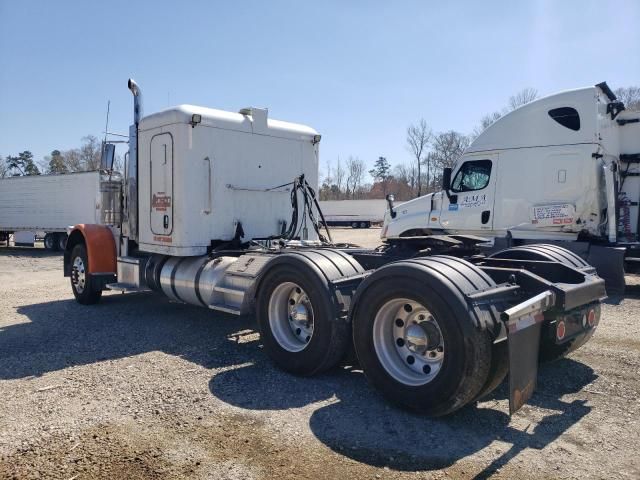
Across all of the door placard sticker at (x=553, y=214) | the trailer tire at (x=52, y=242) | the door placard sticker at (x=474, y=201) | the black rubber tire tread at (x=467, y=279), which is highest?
the door placard sticker at (x=474, y=201)

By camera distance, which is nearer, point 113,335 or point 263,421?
point 263,421

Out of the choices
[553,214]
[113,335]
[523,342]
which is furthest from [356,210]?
[523,342]

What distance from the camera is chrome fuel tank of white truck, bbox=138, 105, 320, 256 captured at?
7.36 m

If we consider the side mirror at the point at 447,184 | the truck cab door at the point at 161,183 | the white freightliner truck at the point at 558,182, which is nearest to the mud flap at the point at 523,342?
the truck cab door at the point at 161,183

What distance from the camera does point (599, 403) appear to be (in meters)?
4.36

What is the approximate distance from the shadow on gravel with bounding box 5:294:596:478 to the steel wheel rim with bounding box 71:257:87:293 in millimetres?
859

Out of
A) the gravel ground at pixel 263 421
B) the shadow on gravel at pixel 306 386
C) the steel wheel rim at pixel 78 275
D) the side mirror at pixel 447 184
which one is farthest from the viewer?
the side mirror at pixel 447 184

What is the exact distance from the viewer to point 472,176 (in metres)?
11.2

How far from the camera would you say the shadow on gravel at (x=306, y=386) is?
3586 mm

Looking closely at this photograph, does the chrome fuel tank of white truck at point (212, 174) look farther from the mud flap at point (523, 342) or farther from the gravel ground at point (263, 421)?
the mud flap at point (523, 342)

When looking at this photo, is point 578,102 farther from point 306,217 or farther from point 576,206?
point 306,217

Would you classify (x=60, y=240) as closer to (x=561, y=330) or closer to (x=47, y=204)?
(x=47, y=204)

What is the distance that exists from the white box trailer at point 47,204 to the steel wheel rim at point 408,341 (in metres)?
20.8

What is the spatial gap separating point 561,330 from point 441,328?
1.06 m
